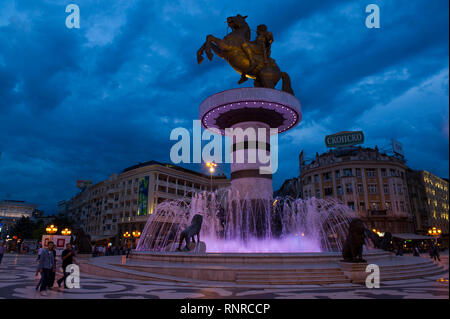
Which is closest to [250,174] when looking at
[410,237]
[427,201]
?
[410,237]

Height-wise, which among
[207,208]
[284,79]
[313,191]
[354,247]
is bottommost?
[354,247]

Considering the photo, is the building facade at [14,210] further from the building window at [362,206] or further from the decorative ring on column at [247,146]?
the decorative ring on column at [247,146]

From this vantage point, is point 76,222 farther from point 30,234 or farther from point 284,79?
point 284,79

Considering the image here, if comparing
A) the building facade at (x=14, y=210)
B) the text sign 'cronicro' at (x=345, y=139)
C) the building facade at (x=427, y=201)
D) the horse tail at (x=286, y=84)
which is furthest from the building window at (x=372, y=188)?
the building facade at (x=14, y=210)

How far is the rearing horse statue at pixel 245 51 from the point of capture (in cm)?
2320

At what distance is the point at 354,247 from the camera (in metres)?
12.4

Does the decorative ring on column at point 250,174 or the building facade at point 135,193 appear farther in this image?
the building facade at point 135,193

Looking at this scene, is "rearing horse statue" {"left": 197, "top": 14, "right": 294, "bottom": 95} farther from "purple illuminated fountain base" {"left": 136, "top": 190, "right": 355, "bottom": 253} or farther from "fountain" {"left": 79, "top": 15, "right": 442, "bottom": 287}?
"purple illuminated fountain base" {"left": 136, "top": 190, "right": 355, "bottom": 253}

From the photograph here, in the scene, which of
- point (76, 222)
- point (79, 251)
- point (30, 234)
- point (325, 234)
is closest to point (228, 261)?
point (325, 234)

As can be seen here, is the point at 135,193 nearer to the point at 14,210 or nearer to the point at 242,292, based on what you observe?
the point at 242,292

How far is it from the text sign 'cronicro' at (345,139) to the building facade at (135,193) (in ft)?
88.5

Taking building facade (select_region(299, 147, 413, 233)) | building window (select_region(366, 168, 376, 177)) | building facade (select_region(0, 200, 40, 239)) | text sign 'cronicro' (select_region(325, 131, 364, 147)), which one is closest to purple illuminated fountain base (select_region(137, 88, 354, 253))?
building facade (select_region(299, 147, 413, 233))
